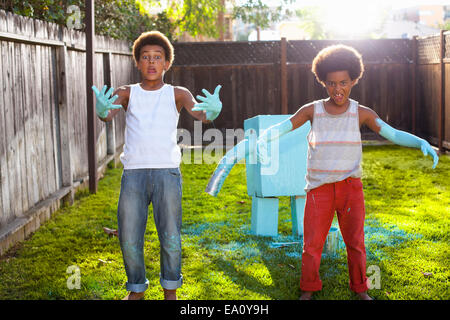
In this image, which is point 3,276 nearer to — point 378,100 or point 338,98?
point 338,98

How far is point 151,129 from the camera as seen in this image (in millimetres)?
3152

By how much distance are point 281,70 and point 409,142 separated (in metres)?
7.77

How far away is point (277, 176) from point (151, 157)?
6.03 ft

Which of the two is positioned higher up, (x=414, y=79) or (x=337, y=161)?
(x=414, y=79)

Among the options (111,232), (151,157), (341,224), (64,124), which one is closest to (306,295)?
(341,224)

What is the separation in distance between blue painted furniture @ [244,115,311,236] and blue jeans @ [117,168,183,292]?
1677mm

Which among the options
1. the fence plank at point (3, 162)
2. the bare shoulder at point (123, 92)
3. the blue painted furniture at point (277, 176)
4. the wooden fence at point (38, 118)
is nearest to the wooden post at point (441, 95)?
the blue painted furniture at point (277, 176)

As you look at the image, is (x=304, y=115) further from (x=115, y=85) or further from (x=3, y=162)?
(x=115, y=85)

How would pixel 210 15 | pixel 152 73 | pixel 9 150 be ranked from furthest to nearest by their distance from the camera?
pixel 210 15 → pixel 9 150 → pixel 152 73

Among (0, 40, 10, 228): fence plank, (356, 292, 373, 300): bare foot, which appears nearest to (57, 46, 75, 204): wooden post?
(0, 40, 10, 228): fence plank

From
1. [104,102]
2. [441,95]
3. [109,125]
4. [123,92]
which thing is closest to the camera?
[104,102]

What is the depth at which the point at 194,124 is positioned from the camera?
37.1 feet

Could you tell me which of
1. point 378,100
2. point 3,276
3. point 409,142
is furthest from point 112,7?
point 409,142

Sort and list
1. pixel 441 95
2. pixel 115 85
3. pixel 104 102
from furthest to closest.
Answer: pixel 441 95 → pixel 115 85 → pixel 104 102
